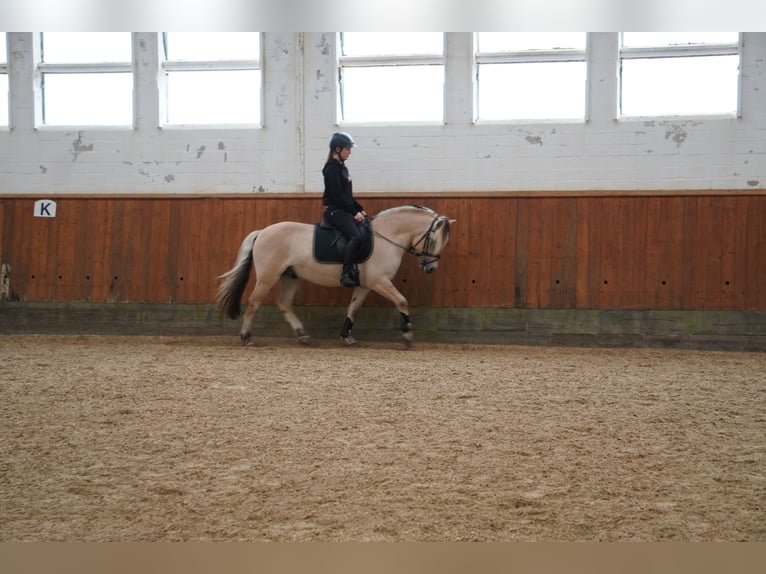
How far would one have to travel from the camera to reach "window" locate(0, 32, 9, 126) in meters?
9.20

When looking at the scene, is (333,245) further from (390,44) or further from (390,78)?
(390,44)

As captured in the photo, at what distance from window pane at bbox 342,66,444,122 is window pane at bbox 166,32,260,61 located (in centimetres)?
120

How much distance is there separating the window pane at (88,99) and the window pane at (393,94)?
279cm

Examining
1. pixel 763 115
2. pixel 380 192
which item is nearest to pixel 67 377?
pixel 380 192

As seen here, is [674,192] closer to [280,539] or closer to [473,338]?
[473,338]

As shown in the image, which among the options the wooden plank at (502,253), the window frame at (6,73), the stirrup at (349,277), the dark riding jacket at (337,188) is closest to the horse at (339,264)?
the stirrup at (349,277)

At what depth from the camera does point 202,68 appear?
9.09m

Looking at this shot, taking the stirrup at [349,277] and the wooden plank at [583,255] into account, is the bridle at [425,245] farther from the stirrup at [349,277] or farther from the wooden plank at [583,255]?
the wooden plank at [583,255]

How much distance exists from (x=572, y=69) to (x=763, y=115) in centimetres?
214

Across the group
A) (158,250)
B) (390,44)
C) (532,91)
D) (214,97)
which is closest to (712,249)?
(532,91)

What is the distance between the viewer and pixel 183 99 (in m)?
9.24

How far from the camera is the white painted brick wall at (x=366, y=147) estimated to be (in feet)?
27.2

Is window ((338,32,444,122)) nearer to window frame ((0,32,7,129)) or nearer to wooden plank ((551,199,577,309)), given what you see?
wooden plank ((551,199,577,309))

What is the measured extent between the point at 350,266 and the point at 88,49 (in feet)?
14.9
